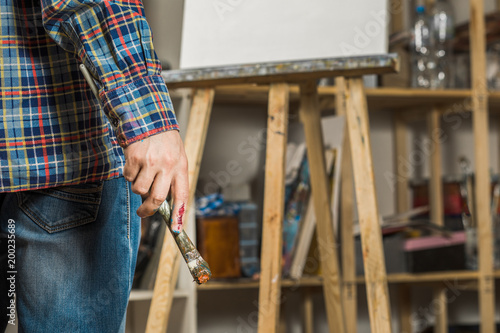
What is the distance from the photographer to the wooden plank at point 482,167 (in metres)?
1.98

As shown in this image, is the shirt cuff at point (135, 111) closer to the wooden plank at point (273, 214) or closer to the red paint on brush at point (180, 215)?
the red paint on brush at point (180, 215)

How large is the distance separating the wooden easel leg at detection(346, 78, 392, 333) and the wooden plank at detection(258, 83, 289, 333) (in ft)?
0.46

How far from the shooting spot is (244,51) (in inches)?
52.3

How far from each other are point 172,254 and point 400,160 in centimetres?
145

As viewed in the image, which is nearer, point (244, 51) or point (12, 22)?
point (12, 22)

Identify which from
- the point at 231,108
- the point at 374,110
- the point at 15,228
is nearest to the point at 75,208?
the point at 15,228

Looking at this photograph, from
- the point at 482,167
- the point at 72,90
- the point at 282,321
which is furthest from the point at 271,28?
the point at 282,321

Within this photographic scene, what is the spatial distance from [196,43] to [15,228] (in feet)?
2.36

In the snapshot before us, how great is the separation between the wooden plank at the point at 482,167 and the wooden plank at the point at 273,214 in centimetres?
104

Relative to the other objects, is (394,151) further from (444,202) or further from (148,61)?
(148,61)

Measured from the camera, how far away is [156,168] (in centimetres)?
62

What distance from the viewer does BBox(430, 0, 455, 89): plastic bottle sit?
223 cm

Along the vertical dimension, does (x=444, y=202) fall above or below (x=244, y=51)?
below

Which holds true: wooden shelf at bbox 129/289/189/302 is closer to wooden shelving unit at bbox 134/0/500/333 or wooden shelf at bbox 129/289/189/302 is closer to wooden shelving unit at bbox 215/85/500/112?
wooden shelving unit at bbox 134/0/500/333
